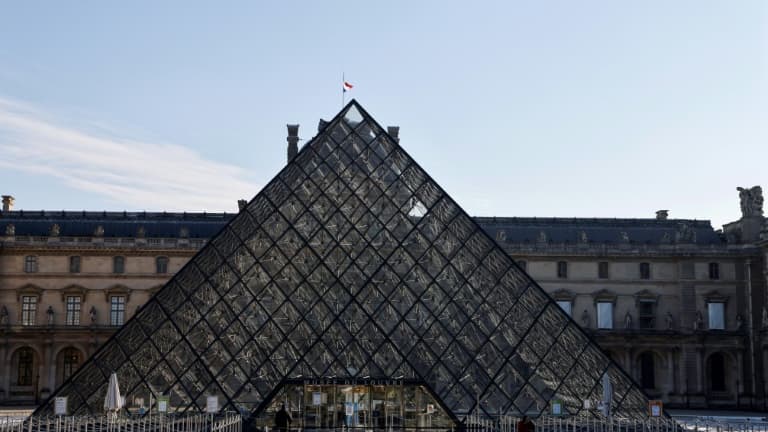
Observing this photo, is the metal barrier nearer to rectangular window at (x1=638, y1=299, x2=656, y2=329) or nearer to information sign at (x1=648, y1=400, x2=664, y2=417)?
information sign at (x1=648, y1=400, x2=664, y2=417)

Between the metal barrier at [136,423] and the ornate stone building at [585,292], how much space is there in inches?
985

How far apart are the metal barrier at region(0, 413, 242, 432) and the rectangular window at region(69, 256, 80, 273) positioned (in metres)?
25.8

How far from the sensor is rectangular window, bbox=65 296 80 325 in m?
44.1

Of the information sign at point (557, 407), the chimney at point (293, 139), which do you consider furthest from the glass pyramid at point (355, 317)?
the chimney at point (293, 139)

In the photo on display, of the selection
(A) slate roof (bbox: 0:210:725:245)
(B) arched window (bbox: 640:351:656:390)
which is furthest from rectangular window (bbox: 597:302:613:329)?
(A) slate roof (bbox: 0:210:725:245)

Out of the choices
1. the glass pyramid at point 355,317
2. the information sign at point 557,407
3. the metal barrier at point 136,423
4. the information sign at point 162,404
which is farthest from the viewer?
the glass pyramid at point 355,317

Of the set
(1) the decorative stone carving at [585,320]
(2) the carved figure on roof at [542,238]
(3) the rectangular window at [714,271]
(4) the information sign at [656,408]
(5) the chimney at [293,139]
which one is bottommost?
(4) the information sign at [656,408]

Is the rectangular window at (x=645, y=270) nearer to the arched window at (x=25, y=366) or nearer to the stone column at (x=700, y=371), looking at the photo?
the stone column at (x=700, y=371)

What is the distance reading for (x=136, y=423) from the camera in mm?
19031

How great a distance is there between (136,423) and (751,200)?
3265 cm

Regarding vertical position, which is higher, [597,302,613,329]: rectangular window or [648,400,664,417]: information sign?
[597,302,613,329]: rectangular window

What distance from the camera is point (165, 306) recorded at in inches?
835

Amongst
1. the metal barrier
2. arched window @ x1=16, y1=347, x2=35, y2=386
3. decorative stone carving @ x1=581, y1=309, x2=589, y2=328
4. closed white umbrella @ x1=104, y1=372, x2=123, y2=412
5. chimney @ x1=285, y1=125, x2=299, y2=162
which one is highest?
chimney @ x1=285, y1=125, x2=299, y2=162

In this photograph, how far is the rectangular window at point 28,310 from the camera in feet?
144
